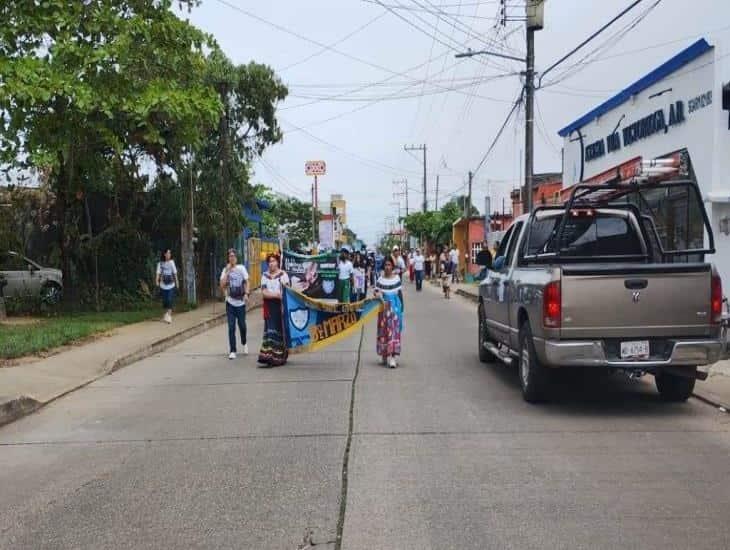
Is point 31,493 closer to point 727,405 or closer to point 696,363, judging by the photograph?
point 696,363

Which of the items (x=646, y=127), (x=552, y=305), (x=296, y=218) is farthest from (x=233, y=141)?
(x=296, y=218)

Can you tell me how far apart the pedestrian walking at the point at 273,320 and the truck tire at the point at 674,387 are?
18.3 feet

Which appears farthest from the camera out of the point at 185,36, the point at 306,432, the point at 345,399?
the point at 185,36

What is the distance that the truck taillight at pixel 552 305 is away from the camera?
7.83 meters

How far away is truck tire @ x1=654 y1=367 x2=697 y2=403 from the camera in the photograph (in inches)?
340

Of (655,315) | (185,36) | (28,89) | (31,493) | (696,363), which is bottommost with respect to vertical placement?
(31,493)

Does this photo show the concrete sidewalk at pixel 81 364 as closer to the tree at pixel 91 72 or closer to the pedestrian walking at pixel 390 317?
the tree at pixel 91 72

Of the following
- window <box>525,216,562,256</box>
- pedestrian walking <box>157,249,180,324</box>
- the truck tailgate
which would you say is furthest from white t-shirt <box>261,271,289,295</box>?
pedestrian walking <box>157,249,180,324</box>

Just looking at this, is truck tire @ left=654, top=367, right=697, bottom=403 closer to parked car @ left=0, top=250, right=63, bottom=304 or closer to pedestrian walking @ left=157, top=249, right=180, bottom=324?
pedestrian walking @ left=157, top=249, right=180, bottom=324

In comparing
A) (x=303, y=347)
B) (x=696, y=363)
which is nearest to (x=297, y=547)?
(x=696, y=363)

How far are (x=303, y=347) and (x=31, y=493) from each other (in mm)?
6618

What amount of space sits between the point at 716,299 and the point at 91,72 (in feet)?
30.0

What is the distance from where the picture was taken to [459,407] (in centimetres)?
866

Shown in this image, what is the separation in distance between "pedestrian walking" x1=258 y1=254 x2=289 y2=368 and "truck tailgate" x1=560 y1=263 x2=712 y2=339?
5371 millimetres
